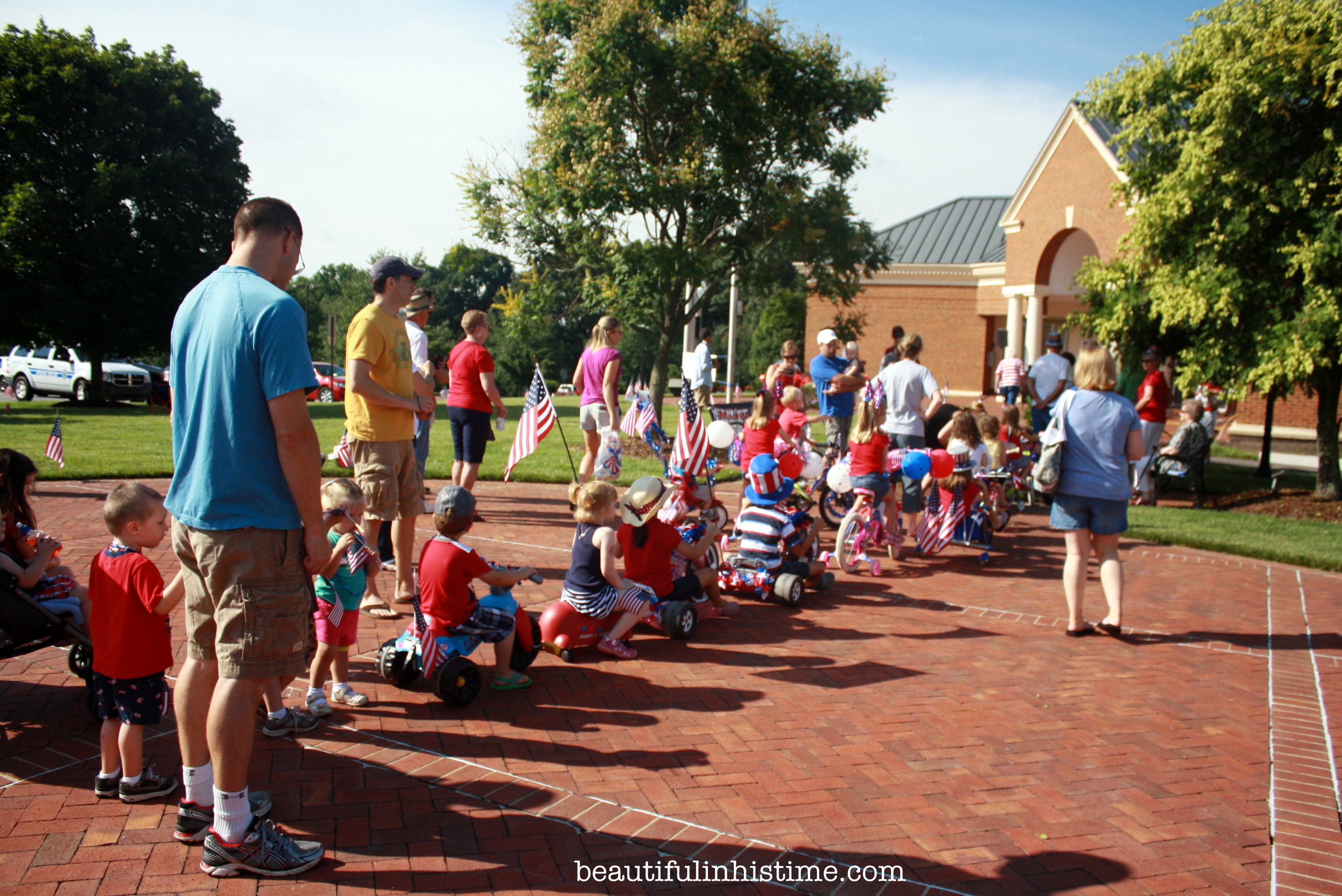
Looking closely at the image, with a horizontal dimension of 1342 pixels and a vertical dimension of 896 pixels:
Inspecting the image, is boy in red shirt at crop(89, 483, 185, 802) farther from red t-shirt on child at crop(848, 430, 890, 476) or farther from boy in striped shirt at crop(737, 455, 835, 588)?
red t-shirt on child at crop(848, 430, 890, 476)

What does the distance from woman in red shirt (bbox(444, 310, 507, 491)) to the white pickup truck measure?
82.2ft

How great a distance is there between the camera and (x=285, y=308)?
2854 millimetres

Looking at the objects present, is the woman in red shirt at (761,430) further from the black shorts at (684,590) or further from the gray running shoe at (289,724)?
the gray running shoe at (289,724)

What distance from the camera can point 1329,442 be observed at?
494 inches

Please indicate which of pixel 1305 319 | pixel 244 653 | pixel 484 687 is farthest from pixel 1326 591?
pixel 244 653

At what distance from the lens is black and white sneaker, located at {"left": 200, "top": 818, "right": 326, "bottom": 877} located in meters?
2.95

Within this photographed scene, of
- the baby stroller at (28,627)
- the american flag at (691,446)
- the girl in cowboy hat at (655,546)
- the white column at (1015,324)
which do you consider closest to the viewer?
the baby stroller at (28,627)

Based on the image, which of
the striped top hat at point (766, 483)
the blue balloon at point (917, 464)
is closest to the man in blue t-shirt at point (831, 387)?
the blue balloon at point (917, 464)

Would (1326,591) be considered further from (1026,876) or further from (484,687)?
(484,687)

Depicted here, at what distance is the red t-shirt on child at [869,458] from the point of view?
7.66m

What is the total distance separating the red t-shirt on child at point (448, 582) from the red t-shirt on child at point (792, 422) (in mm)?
4148

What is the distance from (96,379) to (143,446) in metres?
15.4

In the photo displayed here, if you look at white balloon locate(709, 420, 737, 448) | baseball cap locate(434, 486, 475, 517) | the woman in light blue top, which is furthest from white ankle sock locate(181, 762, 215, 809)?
the woman in light blue top

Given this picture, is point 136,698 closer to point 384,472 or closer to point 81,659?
point 81,659
